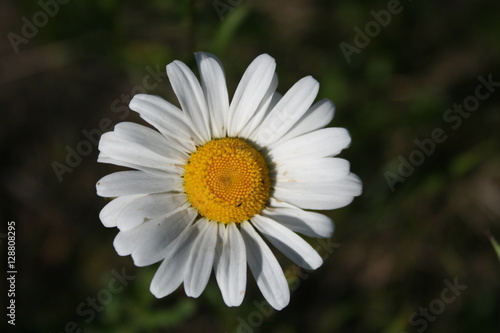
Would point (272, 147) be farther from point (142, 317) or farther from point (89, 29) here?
point (89, 29)

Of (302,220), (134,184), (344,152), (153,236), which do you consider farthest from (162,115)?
(344,152)

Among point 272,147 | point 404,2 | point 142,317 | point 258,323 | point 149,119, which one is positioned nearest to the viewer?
point 149,119

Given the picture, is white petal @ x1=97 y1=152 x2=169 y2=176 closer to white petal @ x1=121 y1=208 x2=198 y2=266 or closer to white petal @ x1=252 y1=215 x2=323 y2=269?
white petal @ x1=121 y1=208 x2=198 y2=266

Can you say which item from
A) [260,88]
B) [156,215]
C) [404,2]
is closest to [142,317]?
[156,215]

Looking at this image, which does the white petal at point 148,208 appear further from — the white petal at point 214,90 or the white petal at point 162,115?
the white petal at point 214,90

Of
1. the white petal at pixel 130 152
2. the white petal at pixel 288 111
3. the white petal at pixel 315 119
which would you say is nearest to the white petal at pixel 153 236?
the white petal at pixel 130 152

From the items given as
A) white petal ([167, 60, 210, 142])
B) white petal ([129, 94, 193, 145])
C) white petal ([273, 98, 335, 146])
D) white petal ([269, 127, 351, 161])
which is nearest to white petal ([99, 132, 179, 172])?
white petal ([129, 94, 193, 145])
